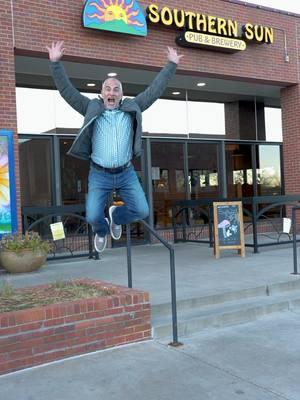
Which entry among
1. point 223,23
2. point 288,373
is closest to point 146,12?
point 223,23

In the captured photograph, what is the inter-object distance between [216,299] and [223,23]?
7.55m

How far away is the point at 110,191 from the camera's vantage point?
5.02 metres

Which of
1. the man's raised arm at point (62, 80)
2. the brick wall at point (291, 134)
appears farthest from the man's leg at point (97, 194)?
the brick wall at point (291, 134)

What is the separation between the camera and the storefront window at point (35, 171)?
1158 cm

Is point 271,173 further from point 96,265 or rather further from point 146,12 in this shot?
point 96,265

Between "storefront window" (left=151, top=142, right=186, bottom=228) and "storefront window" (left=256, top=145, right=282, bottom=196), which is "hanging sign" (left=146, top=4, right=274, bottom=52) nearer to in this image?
"storefront window" (left=151, top=142, right=186, bottom=228)

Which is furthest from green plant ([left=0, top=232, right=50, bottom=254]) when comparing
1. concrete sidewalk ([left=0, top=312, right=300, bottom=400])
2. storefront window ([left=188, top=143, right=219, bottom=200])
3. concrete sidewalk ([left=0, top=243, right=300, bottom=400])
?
storefront window ([left=188, top=143, right=219, bottom=200])

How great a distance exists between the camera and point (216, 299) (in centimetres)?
634

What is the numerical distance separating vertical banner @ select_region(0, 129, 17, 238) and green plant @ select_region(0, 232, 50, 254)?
1.52 feet

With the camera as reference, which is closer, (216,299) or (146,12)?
(216,299)

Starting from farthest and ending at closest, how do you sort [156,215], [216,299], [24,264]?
1. [156,215]
2. [24,264]
3. [216,299]

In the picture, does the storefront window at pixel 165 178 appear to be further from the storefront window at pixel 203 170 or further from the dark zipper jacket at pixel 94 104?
the dark zipper jacket at pixel 94 104

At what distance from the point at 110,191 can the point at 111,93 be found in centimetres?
97

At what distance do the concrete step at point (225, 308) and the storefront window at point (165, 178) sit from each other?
21.5 ft
